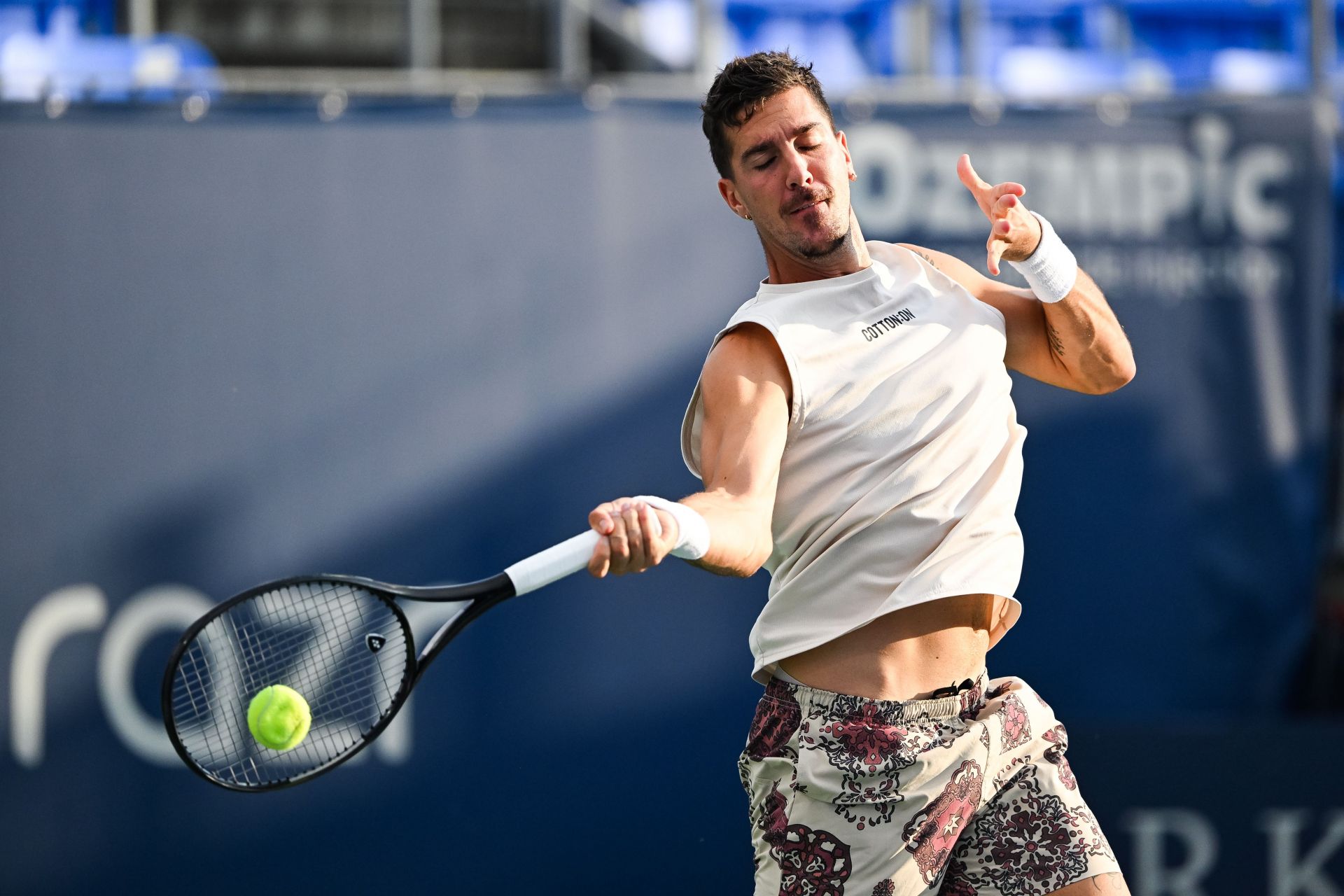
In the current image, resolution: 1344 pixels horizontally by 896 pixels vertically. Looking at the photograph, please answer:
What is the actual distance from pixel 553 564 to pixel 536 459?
2.09 m

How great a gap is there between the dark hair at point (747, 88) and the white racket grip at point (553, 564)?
2.54ft

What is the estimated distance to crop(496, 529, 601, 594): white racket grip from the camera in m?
2.07

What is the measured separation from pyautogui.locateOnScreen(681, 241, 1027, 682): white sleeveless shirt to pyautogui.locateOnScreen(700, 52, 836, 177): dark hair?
282 millimetres

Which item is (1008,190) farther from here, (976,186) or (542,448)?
(542,448)

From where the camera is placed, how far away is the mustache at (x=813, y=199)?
2.41 metres

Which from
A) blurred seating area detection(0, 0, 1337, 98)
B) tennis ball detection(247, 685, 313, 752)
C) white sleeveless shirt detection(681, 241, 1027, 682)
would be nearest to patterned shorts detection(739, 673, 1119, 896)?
white sleeveless shirt detection(681, 241, 1027, 682)

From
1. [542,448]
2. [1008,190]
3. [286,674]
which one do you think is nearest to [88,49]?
[542,448]

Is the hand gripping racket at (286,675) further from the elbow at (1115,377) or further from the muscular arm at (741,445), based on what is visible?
the elbow at (1115,377)

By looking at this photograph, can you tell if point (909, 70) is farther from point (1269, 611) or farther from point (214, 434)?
point (214, 434)

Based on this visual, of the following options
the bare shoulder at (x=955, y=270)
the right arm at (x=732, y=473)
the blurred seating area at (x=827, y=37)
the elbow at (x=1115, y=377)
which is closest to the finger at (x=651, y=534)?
the right arm at (x=732, y=473)

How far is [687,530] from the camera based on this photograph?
2023 mm

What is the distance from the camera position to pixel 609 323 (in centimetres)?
423

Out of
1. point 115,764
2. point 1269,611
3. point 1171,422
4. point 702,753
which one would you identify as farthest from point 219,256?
point 1269,611

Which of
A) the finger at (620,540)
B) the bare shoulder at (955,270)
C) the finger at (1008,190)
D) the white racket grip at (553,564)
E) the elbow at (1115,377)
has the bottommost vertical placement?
the white racket grip at (553,564)
